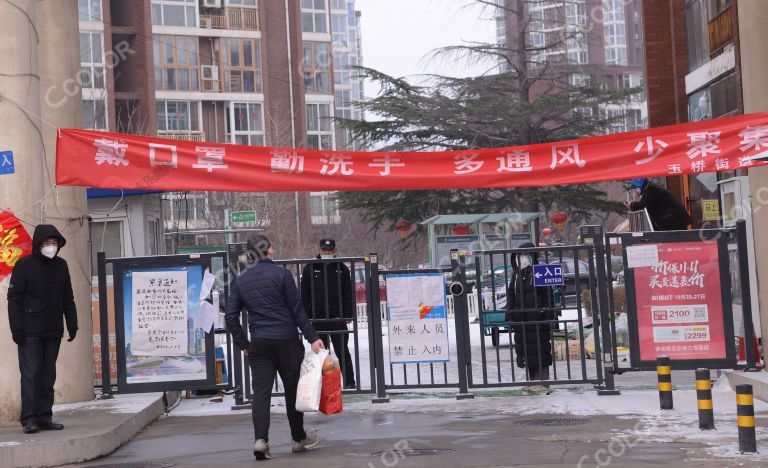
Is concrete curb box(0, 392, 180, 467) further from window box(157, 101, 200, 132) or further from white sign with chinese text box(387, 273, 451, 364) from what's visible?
window box(157, 101, 200, 132)

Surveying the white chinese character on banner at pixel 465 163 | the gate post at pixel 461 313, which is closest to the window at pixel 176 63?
the gate post at pixel 461 313

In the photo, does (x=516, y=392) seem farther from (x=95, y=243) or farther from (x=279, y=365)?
(x=95, y=243)

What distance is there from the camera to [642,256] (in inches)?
510

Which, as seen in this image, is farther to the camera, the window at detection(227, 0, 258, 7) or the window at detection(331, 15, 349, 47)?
the window at detection(331, 15, 349, 47)

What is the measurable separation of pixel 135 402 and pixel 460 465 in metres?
5.55

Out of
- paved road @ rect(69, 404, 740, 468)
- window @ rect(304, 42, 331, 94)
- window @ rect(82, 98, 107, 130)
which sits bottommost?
paved road @ rect(69, 404, 740, 468)

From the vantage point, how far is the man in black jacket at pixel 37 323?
1069cm

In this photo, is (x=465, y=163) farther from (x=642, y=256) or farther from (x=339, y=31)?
(x=339, y=31)

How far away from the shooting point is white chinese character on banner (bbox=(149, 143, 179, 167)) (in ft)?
41.6

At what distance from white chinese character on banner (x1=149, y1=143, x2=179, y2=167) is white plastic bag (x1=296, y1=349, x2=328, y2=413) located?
3.88m

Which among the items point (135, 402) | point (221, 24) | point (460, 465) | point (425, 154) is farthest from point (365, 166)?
point (221, 24)

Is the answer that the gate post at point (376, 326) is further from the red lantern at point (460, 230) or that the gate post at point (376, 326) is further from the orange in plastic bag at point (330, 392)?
the red lantern at point (460, 230)

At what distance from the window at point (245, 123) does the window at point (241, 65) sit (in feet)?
3.45

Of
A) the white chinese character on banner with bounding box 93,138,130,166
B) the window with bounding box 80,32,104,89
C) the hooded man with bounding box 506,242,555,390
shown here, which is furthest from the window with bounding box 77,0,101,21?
the hooded man with bounding box 506,242,555,390
